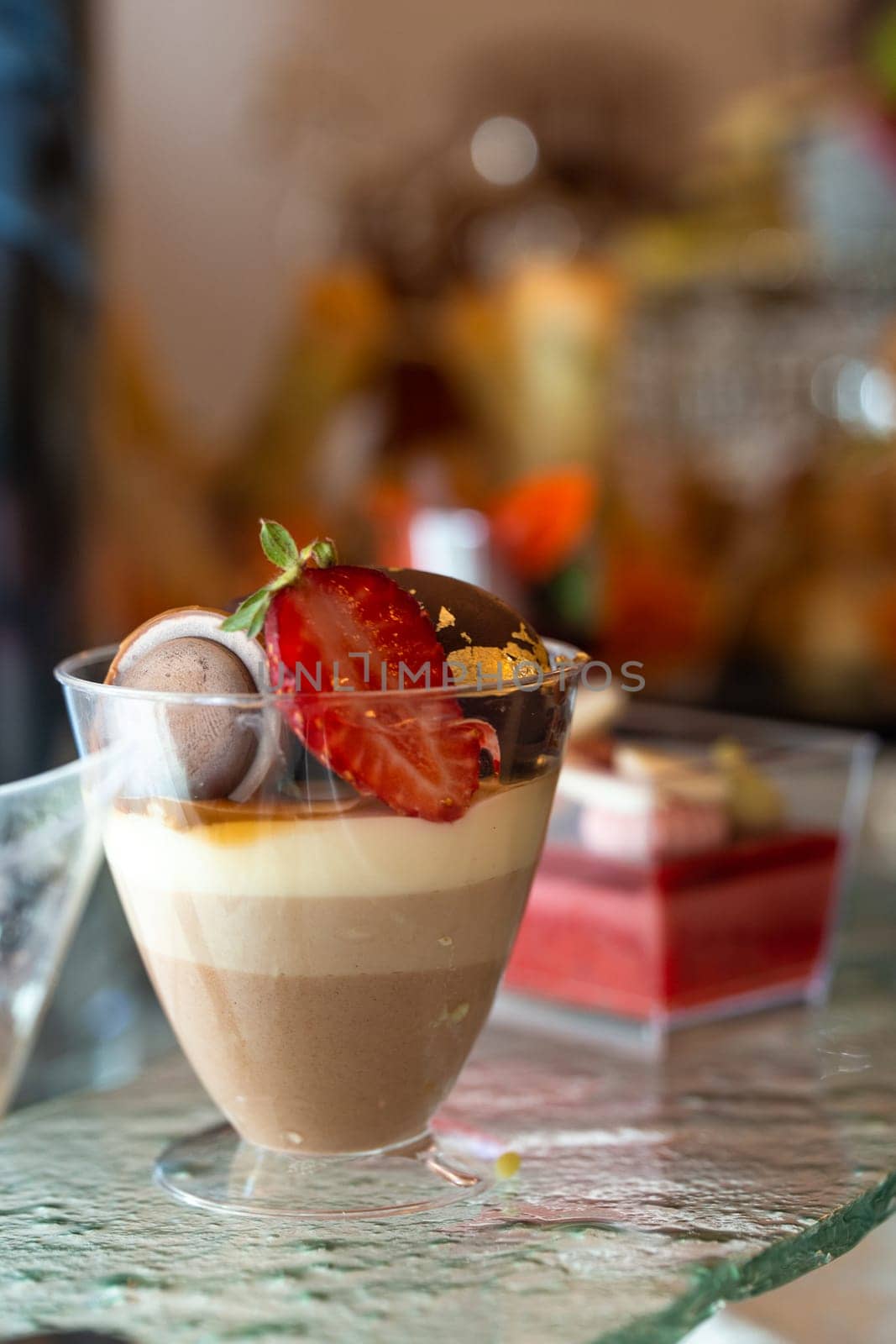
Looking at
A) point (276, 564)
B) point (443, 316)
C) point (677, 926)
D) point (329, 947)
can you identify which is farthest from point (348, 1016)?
point (443, 316)

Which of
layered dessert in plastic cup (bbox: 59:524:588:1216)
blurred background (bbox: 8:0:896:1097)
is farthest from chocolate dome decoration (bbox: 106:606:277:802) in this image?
blurred background (bbox: 8:0:896:1097)

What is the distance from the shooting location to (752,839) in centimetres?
64

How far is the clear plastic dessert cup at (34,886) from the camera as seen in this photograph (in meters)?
0.51

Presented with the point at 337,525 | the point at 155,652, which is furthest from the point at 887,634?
the point at 155,652

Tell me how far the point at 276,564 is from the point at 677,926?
0.93 ft

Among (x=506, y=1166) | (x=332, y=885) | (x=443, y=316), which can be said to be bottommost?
(x=506, y=1166)

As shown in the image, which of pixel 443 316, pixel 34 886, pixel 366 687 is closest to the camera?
pixel 366 687

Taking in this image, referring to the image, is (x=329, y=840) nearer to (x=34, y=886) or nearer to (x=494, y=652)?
(x=494, y=652)

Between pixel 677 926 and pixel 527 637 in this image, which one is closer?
pixel 527 637

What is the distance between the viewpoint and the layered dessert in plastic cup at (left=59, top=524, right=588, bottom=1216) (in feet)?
1.27

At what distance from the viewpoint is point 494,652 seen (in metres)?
0.42

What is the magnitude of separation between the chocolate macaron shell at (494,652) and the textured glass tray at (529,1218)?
0.42ft

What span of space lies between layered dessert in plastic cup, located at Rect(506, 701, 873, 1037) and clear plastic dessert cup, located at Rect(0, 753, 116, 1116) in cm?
18

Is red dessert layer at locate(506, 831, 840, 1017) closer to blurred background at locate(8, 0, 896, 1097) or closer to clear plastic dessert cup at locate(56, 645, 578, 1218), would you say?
clear plastic dessert cup at locate(56, 645, 578, 1218)
